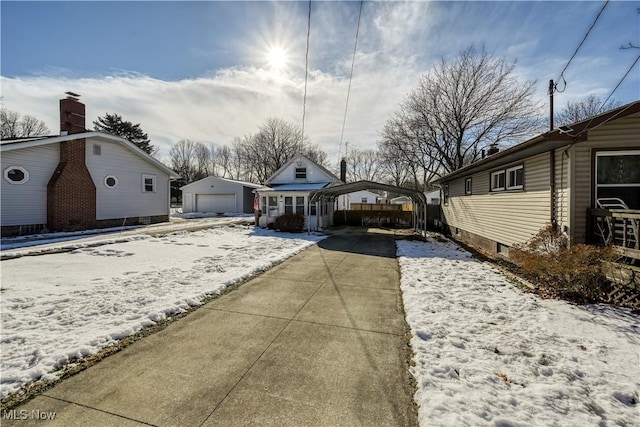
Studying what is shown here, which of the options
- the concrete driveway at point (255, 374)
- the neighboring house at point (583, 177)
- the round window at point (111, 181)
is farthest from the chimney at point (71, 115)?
the neighboring house at point (583, 177)

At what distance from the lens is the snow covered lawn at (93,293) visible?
131 inches

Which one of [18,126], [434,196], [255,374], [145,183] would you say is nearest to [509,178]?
[255,374]

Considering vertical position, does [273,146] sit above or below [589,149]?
above

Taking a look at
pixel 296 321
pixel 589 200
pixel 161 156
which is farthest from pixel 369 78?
pixel 161 156

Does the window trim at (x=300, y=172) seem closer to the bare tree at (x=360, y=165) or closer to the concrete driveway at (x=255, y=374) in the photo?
the concrete driveway at (x=255, y=374)

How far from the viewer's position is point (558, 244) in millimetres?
6121

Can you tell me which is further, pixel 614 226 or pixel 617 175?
pixel 617 175

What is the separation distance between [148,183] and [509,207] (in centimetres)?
2061

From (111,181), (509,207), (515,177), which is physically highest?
(111,181)

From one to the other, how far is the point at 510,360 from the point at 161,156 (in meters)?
62.5

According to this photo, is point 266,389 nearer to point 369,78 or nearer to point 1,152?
point 369,78

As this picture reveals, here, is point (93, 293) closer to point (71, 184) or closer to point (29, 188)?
point (29, 188)

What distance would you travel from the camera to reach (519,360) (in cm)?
325

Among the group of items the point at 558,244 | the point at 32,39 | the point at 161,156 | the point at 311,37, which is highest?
the point at 161,156
